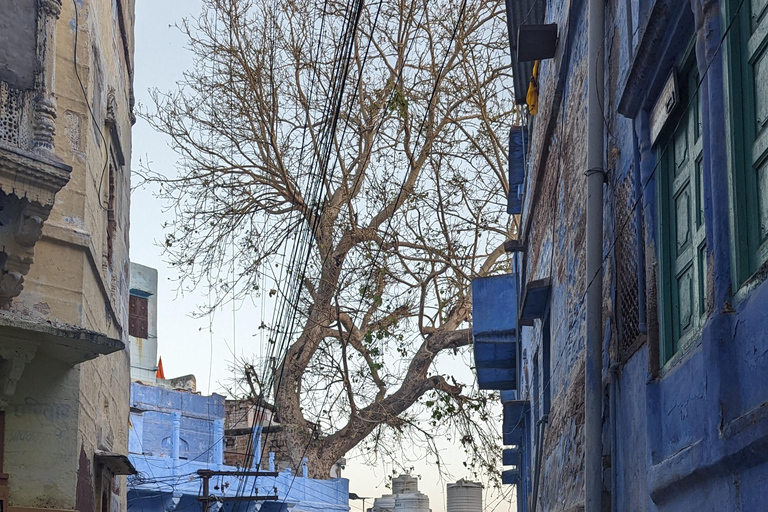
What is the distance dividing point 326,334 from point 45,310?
34.5 ft

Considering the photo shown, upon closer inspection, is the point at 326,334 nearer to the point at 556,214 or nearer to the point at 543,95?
the point at 543,95

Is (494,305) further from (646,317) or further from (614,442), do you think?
(646,317)

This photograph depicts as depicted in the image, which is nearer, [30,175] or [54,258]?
[30,175]

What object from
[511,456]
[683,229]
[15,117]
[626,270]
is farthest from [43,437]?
[511,456]

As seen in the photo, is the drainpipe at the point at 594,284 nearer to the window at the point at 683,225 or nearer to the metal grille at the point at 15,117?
the window at the point at 683,225

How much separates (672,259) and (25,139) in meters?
5.54

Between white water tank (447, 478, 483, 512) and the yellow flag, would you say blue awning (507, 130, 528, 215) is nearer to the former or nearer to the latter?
the yellow flag

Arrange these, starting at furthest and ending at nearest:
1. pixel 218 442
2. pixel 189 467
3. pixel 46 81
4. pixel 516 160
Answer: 1. pixel 218 442
2. pixel 189 467
3. pixel 516 160
4. pixel 46 81

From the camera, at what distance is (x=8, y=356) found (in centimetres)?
789

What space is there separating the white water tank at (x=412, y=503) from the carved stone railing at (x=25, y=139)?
16.0 meters

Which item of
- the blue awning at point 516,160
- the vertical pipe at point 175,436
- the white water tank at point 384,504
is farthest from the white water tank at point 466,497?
the blue awning at point 516,160

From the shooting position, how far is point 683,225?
158 inches

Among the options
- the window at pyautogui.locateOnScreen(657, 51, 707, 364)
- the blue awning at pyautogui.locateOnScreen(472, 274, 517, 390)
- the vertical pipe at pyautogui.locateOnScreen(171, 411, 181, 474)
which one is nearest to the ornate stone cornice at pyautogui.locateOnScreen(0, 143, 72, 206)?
the window at pyautogui.locateOnScreen(657, 51, 707, 364)

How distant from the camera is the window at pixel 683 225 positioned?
3.79 meters
